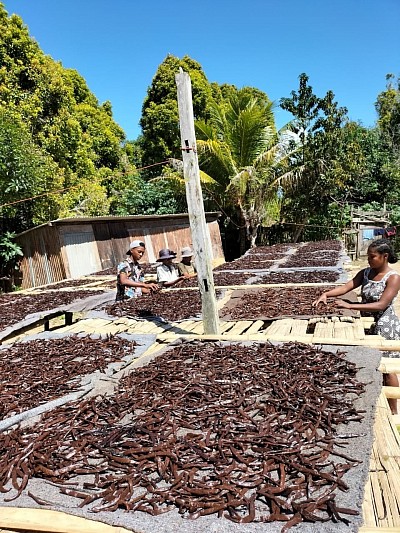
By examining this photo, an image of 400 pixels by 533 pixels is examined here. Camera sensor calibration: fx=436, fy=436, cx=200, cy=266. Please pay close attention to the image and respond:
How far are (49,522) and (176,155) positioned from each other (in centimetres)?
2252

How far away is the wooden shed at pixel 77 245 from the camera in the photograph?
12.4 metres

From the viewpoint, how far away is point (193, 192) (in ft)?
13.1

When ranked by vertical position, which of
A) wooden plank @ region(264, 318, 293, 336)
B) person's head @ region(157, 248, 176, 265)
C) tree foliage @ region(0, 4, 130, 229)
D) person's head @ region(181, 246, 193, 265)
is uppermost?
tree foliage @ region(0, 4, 130, 229)

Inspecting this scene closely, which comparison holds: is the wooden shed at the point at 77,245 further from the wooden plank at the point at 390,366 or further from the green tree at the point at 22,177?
the wooden plank at the point at 390,366

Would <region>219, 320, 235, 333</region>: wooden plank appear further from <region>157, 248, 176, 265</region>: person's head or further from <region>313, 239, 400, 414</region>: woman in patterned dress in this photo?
<region>157, 248, 176, 265</region>: person's head

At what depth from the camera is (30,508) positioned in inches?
70.2

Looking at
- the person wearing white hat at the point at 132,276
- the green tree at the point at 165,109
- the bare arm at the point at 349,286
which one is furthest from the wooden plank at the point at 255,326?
the green tree at the point at 165,109

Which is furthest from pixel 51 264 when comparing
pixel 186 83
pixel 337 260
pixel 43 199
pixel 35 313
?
pixel 186 83

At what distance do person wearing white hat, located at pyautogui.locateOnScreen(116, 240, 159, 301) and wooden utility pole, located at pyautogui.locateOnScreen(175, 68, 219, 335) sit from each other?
2.12 m

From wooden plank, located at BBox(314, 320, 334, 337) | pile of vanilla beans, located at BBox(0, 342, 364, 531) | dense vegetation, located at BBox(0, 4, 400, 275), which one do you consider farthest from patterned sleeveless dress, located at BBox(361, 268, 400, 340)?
dense vegetation, located at BBox(0, 4, 400, 275)

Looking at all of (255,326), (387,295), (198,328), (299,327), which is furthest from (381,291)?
(198,328)

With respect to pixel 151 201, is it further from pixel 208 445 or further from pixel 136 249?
pixel 208 445

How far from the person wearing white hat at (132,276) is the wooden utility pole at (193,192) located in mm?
2121

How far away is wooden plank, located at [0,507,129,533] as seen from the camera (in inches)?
65.5
